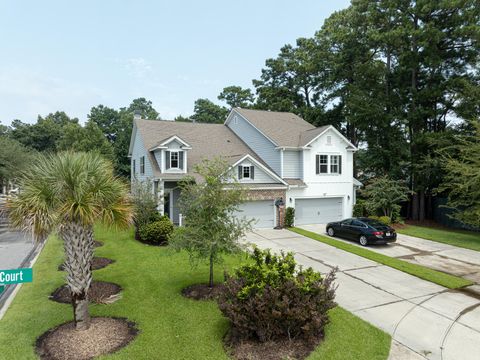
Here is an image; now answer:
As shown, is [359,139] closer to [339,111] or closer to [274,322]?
[339,111]

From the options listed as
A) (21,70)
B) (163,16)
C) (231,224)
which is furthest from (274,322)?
(21,70)

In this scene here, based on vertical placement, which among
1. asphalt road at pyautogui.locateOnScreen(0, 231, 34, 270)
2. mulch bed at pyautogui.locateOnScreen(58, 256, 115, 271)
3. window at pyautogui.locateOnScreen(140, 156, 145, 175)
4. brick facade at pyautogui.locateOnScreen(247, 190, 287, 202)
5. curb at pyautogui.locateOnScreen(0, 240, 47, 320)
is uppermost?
window at pyautogui.locateOnScreen(140, 156, 145, 175)

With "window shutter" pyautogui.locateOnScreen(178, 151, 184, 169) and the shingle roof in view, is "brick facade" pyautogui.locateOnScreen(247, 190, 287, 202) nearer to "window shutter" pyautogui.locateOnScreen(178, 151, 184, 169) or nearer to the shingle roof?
the shingle roof

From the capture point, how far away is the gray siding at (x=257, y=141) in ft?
77.7

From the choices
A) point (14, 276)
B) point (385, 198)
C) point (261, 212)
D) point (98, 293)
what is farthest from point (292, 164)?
point (14, 276)

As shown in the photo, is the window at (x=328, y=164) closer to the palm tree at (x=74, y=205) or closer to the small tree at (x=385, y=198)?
the small tree at (x=385, y=198)

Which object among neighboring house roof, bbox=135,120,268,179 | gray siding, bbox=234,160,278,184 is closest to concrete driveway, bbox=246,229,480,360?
gray siding, bbox=234,160,278,184

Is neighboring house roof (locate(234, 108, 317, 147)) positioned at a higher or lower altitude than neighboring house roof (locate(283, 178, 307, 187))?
higher

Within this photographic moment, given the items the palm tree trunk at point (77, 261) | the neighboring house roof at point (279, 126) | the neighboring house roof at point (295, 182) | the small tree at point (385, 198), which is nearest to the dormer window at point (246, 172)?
the neighboring house roof at point (295, 182)

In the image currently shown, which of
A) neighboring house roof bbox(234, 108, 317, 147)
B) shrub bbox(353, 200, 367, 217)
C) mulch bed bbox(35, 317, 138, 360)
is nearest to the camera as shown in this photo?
mulch bed bbox(35, 317, 138, 360)

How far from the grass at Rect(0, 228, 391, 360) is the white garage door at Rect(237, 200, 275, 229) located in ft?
31.9

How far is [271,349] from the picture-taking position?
637 centimetres

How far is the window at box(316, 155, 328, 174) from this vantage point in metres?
23.4

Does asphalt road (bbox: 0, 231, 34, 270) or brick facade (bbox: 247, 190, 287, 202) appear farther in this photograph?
brick facade (bbox: 247, 190, 287, 202)
